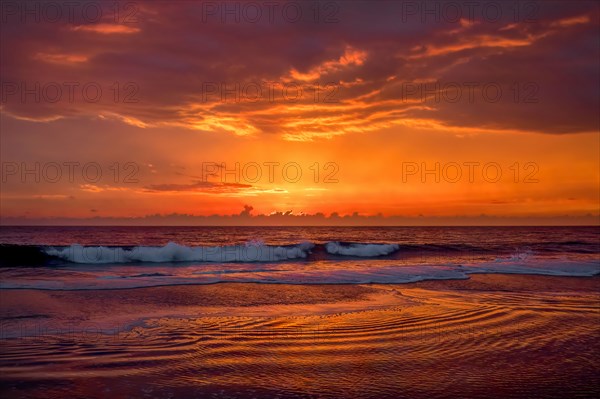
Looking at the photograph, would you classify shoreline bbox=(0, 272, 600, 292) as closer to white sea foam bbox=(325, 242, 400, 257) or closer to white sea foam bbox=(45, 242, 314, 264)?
white sea foam bbox=(45, 242, 314, 264)

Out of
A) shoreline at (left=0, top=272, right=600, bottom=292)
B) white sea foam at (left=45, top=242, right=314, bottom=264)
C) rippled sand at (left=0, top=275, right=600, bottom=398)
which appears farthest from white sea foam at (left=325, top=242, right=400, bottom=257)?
rippled sand at (left=0, top=275, right=600, bottom=398)

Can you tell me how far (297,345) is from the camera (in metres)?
8.98

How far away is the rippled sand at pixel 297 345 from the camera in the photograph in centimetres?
670

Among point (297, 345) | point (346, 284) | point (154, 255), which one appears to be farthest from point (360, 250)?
point (297, 345)

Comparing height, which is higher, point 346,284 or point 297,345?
point 297,345

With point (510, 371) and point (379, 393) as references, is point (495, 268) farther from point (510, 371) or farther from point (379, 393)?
point (379, 393)

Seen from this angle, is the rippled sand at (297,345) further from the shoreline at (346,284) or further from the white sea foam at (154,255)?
the white sea foam at (154,255)

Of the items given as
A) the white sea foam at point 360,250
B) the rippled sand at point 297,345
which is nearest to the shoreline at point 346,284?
the rippled sand at point 297,345

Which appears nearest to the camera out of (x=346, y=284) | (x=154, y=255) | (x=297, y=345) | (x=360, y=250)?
(x=297, y=345)

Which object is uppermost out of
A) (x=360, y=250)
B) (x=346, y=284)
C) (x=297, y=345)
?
(x=297, y=345)

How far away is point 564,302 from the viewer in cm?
1441

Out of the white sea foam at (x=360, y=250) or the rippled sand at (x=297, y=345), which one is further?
the white sea foam at (x=360, y=250)

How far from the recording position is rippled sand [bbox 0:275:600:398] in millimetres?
6699

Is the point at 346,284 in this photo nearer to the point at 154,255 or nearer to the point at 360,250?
the point at 154,255
